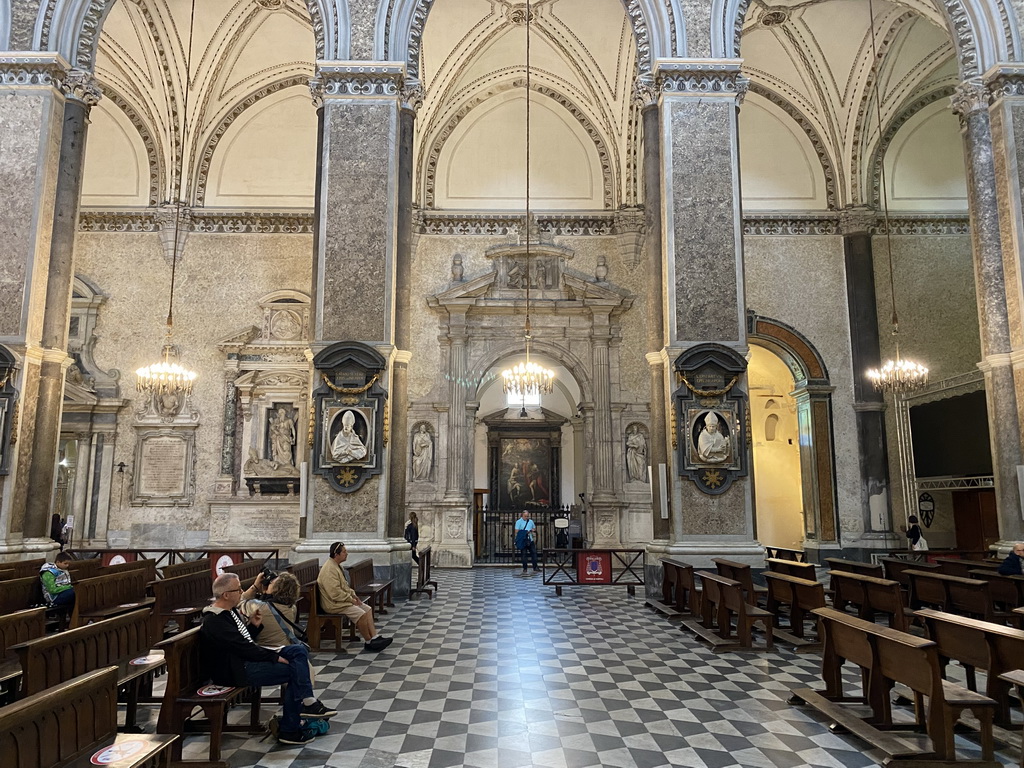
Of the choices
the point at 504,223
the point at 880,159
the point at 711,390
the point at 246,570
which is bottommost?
the point at 246,570

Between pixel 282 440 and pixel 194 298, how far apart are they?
12.2 ft

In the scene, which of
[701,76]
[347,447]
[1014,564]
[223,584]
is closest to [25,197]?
[347,447]

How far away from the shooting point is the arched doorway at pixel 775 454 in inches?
743

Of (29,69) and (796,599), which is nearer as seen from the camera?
(796,599)

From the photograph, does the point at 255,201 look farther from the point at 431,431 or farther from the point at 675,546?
the point at 675,546

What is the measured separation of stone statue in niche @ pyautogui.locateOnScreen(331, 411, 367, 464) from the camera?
9656 mm

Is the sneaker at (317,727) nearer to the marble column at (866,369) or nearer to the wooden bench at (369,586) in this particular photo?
the wooden bench at (369,586)

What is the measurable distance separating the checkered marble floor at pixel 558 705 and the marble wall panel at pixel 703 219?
4.02 meters

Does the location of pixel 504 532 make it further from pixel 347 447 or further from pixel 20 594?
pixel 20 594

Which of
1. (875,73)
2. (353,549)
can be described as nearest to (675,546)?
(353,549)

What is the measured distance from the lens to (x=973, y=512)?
14.8 meters

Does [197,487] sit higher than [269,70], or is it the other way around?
[269,70]

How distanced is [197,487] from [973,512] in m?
16.0

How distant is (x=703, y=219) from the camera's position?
33.3ft
